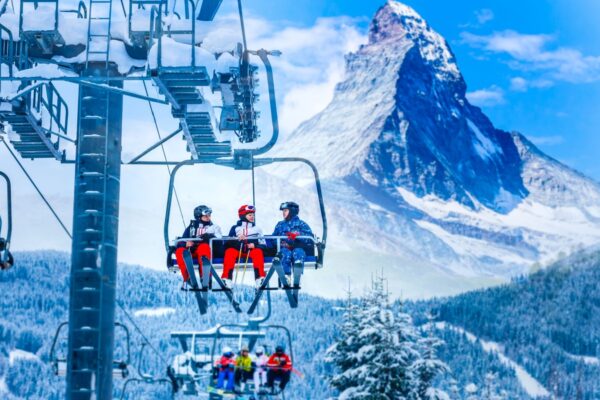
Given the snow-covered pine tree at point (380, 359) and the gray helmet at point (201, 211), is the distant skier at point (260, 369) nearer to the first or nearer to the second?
the gray helmet at point (201, 211)

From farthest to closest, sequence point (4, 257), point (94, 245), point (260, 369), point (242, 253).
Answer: point (260, 369) < point (242, 253) < point (94, 245) < point (4, 257)

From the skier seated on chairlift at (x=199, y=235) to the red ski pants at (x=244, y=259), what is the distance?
0.82 ft

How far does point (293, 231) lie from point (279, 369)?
1030cm

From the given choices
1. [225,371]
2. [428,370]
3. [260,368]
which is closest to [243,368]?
[260,368]

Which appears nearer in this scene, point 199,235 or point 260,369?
point 199,235

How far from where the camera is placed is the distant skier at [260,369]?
2250 cm

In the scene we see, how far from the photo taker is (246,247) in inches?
487

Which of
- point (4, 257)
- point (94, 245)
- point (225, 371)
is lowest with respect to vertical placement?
point (225, 371)

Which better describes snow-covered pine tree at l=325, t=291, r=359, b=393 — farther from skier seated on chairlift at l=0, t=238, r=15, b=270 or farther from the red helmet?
skier seated on chairlift at l=0, t=238, r=15, b=270

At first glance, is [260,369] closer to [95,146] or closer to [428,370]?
[95,146]

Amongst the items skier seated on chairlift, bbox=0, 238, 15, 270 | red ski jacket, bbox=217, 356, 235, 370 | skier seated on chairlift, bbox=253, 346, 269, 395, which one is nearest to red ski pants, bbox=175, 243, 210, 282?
skier seated on chairlift, bbox=0, 238, 15, 270

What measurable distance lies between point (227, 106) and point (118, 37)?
4.83 feet

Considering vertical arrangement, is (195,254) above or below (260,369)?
above

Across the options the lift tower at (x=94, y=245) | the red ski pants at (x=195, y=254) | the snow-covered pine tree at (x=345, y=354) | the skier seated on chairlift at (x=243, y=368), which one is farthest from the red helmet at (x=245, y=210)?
the snow-covered pine tree at (x=345, y=354)
